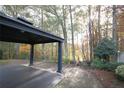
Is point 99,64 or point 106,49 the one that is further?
point 106,49

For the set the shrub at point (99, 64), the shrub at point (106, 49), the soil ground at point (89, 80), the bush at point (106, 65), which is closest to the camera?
the soil ground at point (89, 80)

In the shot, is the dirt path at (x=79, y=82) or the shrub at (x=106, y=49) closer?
the dirt path at (x=79, y=82)

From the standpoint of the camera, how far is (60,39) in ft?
28.4

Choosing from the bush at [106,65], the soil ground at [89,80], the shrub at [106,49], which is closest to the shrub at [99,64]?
the bush at [106,65]

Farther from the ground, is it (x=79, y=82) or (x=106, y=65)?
(x=106, y=65)

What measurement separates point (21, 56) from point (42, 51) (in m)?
2.90

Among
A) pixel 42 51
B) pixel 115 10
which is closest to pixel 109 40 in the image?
pixel 115 10

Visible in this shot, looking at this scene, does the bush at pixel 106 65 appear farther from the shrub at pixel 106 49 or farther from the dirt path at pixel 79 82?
the dirt path at pixel 79 82

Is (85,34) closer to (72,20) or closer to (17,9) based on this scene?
(72,20)

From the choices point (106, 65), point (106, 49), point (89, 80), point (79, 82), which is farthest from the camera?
point (106, 49)

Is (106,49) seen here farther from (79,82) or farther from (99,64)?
(79,82)

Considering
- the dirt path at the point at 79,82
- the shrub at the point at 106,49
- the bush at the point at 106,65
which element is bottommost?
the dirt path at the point at 79,82

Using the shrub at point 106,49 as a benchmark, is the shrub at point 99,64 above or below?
below

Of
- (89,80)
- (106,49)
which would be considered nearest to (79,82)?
(89,80)
